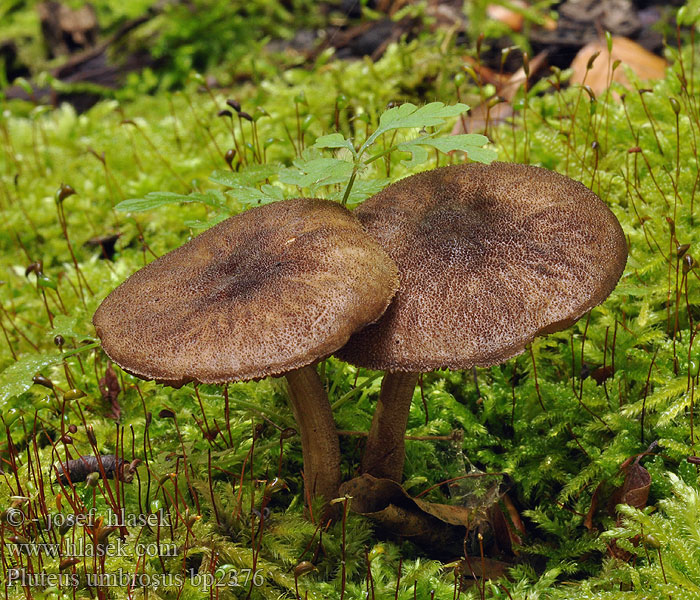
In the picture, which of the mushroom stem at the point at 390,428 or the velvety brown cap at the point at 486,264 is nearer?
the velvety brown cap at the point at 486,264

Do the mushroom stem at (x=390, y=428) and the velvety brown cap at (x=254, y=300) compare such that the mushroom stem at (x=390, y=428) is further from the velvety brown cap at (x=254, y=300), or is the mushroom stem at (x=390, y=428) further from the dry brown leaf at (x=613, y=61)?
the dry brown leaf at (x=613, y=61)

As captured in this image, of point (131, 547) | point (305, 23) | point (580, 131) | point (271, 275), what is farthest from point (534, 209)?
point (305, 23)

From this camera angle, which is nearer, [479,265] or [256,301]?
[256,301]

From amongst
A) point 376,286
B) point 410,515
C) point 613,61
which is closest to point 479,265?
point 376,286

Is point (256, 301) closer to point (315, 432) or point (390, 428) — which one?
point (315, 432)

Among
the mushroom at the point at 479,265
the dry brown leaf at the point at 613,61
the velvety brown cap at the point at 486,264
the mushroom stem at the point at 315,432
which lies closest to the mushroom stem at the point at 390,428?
the mushroom at the point at 479,265

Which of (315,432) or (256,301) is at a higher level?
(256,301)

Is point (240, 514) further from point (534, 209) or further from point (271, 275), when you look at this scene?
point (534, 209)

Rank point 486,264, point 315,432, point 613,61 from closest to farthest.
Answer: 1. point 486,264
2. point 315,432
3. point 613,61
